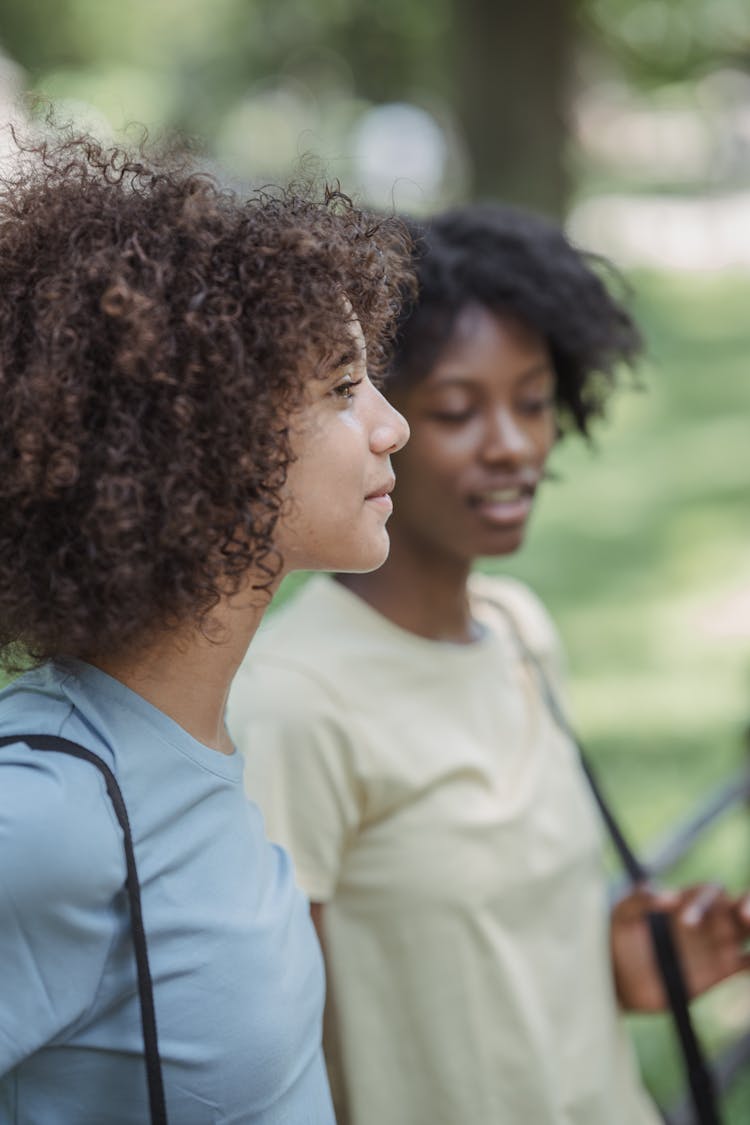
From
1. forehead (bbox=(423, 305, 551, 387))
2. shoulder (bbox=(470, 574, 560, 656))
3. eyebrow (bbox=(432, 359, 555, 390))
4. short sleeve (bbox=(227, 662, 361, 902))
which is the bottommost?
short sleeve (bbox=(227, 662, 361, 902))

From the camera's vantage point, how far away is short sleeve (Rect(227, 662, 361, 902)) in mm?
1787

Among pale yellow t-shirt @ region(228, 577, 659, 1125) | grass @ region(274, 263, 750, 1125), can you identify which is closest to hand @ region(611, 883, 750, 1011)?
pale yellow t-shirt @ region(228, 577, 659, 1125)

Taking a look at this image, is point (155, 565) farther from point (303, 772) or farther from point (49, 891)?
point (303, 772)

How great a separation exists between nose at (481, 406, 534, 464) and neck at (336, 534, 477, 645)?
171mm

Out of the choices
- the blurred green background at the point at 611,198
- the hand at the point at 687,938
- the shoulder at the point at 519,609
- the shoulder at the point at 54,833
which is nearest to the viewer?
the shoulder at the point at 54,833

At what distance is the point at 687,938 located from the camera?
2197 millimetres

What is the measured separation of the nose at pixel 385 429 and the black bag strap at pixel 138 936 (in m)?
0.40

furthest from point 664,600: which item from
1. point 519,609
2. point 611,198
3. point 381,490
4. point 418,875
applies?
point 611,198

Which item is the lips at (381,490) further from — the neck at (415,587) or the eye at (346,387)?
the neck at (415,587)

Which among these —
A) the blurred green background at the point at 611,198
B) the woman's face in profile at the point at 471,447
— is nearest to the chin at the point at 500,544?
the woman's face in profile at the point at 471,447

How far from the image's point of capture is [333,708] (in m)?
1.85

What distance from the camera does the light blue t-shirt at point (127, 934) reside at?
1178mm

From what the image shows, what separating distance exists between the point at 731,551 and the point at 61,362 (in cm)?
692

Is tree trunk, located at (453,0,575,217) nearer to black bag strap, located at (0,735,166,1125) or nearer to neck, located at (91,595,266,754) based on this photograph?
neck, located at (91,595,266,754)
